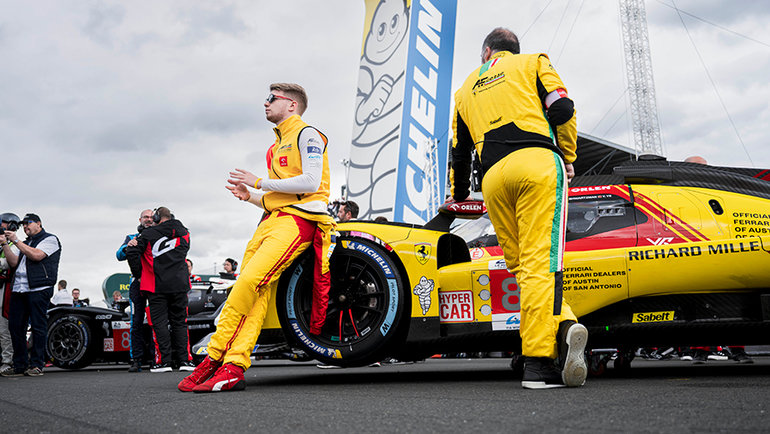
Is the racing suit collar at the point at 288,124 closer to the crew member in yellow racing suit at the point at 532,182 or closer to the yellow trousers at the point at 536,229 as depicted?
the crew member in yellow racing suit at the point at 532,182

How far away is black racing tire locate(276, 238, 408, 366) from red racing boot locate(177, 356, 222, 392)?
19.9 inches

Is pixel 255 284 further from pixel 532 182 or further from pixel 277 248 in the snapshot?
pixel 532 182

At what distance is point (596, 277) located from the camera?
3414mm

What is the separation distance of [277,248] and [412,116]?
58.7 feet

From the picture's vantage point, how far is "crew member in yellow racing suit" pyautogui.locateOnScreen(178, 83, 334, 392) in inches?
133

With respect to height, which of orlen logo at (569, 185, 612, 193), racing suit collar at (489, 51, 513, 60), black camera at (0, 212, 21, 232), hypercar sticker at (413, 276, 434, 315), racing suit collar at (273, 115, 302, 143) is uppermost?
racing suit collar at (489, 51, 513, 60)

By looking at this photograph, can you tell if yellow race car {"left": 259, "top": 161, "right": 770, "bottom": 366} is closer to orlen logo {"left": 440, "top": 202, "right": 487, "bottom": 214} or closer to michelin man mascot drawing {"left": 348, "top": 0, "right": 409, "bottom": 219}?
orlen logo {"left": 440, "top": 202, "right": 487, "bottom": 214}

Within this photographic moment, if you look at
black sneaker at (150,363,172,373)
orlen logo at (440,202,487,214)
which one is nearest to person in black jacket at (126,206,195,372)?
black sneaker at (150,363,172,373)

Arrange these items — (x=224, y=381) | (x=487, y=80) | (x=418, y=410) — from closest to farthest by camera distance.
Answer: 1. (x=418, y=410)
2. (x=224, y=381)
3. (x=487, y=80)

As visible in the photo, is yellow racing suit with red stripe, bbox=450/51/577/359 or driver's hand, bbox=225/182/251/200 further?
driver's hand, bbox=225/182/251/200

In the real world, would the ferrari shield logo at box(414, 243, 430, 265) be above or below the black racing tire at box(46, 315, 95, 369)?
above

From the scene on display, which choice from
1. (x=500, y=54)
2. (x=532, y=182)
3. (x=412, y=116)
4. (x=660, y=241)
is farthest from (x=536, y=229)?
(x=412, y=116)

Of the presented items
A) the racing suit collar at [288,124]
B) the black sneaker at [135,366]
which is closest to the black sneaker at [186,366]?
the black sneaker at [135,366]

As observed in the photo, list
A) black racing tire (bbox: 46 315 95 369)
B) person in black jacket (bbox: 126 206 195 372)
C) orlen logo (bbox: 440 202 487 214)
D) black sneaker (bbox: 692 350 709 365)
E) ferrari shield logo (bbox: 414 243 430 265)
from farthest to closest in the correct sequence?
black sneaker (bbox: 692 350 709 365) → black racing tire (bbox: 46 315 95 369) → person in black jacket (bbox: 126 206 195 372) → orlen logo (bbox: 440 202 487 214) → ferrari shield logo (bbox: 414 243 430 265)
